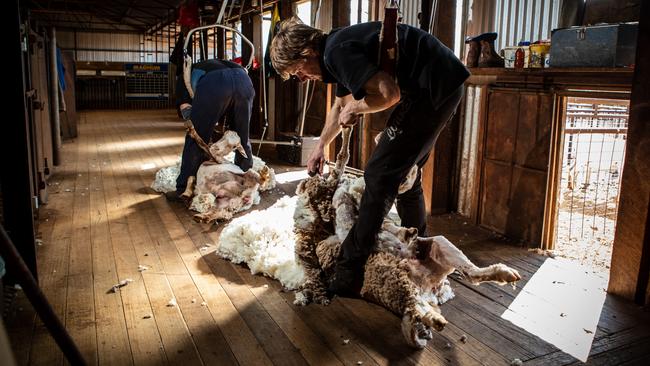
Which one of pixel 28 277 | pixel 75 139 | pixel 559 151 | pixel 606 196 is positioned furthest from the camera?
pixel 75 139

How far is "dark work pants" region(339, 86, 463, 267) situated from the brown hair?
19.7 inches

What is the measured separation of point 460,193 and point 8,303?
336 cm

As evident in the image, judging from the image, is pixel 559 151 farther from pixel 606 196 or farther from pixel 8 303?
pixel 8 303

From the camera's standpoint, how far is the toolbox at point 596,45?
292 centimetres

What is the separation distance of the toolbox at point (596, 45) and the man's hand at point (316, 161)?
159 centimetres

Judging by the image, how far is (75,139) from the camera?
8828 mm

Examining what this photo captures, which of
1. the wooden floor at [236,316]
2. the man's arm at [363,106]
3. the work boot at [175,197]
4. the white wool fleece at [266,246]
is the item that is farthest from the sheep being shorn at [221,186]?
the man's arm at [363,106]

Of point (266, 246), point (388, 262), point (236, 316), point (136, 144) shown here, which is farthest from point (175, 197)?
point (136, 144)

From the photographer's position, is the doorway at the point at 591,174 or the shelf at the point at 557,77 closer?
the shelf at the point at 557,77

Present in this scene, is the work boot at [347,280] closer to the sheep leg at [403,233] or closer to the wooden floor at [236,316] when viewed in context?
the wooden floor at [236,316]

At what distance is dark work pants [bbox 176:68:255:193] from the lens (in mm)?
4605

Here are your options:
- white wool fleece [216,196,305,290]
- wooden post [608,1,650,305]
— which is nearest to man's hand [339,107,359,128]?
white wool fleece [216,196,305,290]

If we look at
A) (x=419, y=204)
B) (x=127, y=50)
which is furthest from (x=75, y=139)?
(x=127, y=50)

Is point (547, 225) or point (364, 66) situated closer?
point (364, 66)
